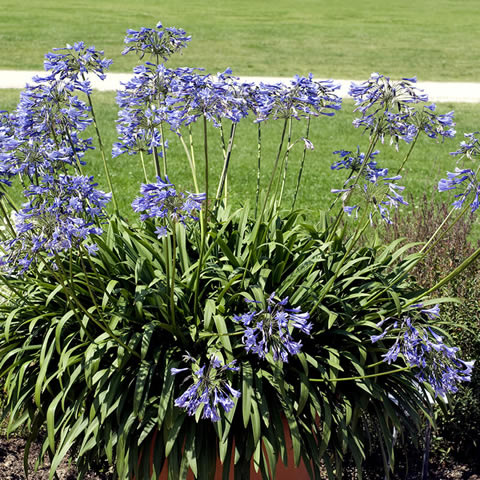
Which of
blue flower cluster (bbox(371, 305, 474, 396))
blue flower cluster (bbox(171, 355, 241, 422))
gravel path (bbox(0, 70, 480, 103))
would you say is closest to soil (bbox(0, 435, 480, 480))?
blue flower cluster (bbox(371, 305, 474, 396))

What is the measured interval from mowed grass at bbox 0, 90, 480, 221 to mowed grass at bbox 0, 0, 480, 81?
24.6ft

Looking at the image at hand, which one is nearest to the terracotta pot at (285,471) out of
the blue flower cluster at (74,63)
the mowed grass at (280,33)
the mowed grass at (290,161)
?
the blue flower cluster at (74,63)

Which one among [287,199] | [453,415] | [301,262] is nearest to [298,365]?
[301,262]

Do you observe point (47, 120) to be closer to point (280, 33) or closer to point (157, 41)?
point (157, 41)

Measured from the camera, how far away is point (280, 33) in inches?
1120

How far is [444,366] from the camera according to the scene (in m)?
2.76

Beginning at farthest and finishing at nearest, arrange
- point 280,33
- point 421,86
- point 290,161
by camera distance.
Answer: point 280,33, point 421,86, point 290,161

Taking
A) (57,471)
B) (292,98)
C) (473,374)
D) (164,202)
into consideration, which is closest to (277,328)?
(164,202)

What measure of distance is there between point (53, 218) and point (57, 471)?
202 cm

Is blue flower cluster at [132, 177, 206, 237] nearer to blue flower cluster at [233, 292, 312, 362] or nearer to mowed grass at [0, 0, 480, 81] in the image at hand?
blue flower cluster at [233, 292, 312, 362]

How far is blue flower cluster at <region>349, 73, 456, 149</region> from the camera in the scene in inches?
110

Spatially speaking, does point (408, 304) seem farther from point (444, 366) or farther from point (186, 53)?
point (186, 53)

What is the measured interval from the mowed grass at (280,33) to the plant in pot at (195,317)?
53.5 feet

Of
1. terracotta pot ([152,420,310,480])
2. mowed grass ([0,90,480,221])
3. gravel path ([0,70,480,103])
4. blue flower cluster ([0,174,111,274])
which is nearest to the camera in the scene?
blue flower cluster ([0,174,111,274])
